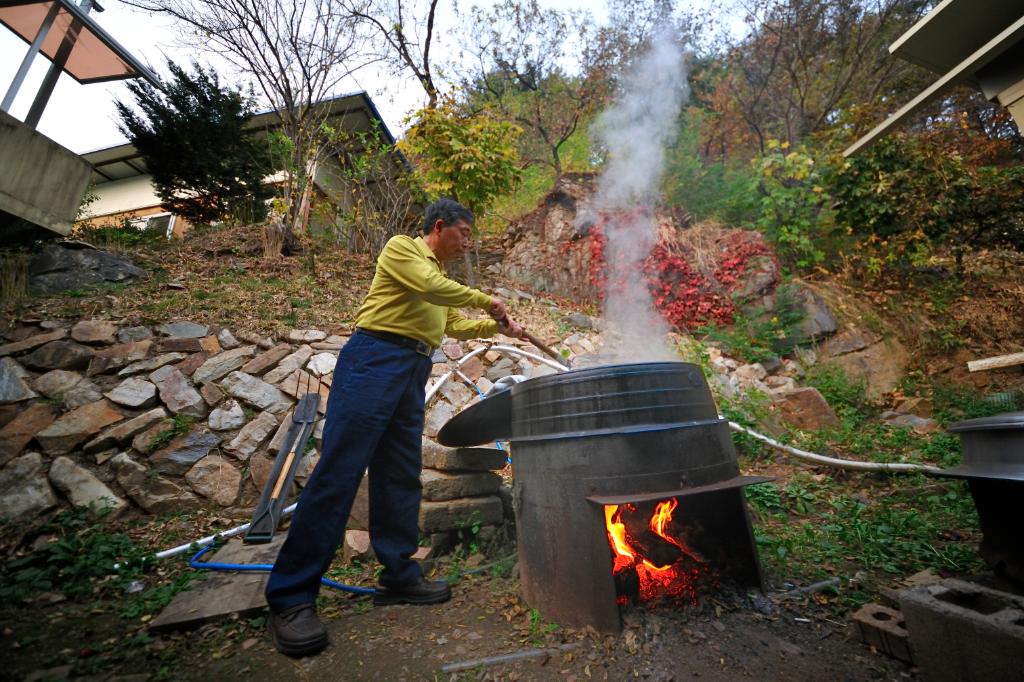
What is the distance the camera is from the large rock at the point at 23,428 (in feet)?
11.5

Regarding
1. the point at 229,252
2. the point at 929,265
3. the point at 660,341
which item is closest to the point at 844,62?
the point at 929,265

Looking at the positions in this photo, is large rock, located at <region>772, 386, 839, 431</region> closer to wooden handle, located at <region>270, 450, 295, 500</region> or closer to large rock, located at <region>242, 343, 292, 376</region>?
wooden handle, located at <region>270, 450, 295, 500</region>

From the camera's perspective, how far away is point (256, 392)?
177 inches

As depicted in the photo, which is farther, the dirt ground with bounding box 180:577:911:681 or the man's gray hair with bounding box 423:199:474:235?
the man's gray hair with bounding box 423:199:474:235

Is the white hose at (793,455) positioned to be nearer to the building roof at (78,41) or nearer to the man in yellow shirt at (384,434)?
the man in yellow shirt at (384,434)

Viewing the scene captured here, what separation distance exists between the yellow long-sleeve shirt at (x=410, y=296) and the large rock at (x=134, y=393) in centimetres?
318

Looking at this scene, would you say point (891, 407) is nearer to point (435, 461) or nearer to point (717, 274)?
point (717, 274)

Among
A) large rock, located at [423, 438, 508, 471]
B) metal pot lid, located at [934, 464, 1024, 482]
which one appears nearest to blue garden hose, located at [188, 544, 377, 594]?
large rock, located at [423, 438, 508, 471]

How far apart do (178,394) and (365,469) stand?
3.21 metres

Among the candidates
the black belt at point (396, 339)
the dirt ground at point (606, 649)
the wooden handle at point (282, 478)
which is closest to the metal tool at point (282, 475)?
the wooden handle at point (282, 478)

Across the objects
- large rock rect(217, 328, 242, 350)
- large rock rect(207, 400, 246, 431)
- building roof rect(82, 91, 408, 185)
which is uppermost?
building roof rect(82, 91, 408, 185)

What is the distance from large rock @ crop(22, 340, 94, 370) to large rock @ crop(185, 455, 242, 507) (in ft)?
5.77

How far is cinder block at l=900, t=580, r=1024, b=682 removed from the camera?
4.44ft

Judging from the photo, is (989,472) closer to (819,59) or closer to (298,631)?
(298,631)
